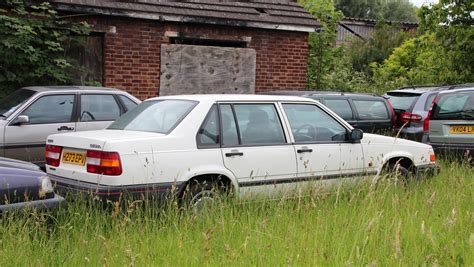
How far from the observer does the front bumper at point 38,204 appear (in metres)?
4.82

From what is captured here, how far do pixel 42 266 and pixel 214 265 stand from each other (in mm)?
1227

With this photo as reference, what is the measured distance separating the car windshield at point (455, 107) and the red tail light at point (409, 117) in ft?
5.25

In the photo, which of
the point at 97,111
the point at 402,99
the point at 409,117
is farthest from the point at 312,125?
the point at 402,99

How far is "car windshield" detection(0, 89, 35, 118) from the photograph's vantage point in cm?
887

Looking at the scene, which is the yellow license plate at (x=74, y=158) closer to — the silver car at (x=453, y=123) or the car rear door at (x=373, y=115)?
the silver car at (x=453, y=123)

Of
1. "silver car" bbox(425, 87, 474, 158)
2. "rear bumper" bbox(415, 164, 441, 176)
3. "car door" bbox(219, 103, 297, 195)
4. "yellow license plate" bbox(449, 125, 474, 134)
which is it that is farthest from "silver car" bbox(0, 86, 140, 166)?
"yellow license plate" bbox(449, 125, 474, 134)

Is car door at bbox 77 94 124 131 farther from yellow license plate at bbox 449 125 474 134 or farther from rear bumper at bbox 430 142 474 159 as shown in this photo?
yellow license plate at bbox 449 125 474 134

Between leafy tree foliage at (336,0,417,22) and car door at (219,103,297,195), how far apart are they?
45971mm

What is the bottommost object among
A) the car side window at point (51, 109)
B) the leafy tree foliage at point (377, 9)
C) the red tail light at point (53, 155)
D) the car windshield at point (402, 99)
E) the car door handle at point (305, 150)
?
the red tail light at point (53, 155)

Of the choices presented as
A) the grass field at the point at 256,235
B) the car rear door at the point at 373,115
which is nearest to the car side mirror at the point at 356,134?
the grass field at the point at 256,235

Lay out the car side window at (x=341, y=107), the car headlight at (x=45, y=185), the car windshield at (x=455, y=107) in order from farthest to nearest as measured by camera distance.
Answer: the car side window at (x=341, y=107)
the car windshield at (x=455, y=107)
the car headlight at (x=45, y=185)

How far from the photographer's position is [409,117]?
12008 millimetres

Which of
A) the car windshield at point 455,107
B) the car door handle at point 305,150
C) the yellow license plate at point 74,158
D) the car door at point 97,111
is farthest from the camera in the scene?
the car windshield at point 455,107

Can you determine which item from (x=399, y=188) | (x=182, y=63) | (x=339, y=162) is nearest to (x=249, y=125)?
(x=339, y=162)
